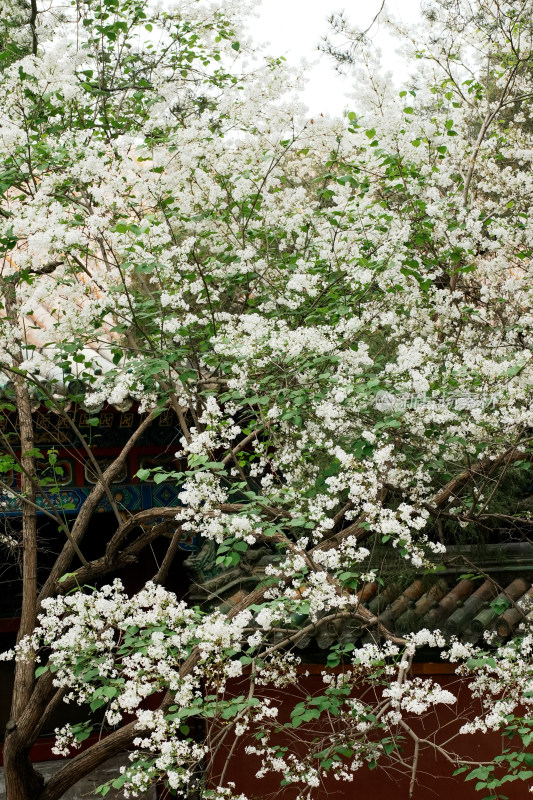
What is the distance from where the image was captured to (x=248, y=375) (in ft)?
14.8

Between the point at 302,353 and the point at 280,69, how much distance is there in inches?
74.3

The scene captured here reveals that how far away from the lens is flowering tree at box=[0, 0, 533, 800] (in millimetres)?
3777

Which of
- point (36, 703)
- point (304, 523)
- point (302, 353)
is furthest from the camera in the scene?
point (36, 703)

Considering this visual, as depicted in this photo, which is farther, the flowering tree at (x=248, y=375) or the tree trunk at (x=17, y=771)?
the tree trunk at (x=17, y=771)

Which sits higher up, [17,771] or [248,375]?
[248,375]

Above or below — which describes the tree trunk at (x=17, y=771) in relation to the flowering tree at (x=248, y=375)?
below

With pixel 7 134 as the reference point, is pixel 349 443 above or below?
below

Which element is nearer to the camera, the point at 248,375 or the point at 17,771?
the point at 248,375

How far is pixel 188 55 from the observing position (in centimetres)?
617

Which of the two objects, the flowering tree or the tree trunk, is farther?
the tree trunk

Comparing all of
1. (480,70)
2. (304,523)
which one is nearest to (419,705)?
(304,523)

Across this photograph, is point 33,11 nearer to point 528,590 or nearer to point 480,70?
point 480,70

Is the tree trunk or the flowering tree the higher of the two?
the flowering tree

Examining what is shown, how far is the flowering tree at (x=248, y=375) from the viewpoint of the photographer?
3.78 meters
